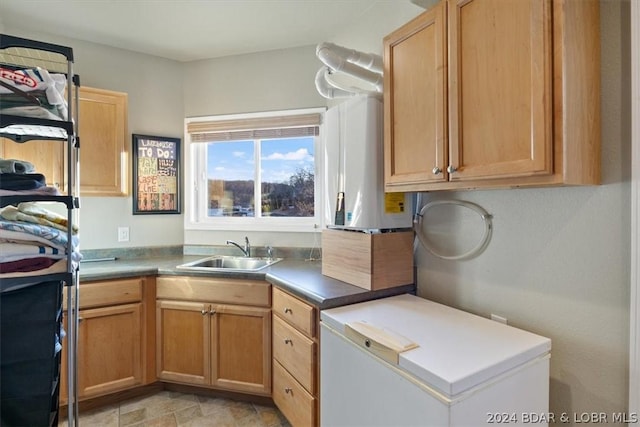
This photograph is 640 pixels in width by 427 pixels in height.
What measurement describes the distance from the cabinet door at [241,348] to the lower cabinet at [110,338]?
0.51 m

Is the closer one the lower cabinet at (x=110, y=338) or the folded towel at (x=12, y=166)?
the folded towel at (x=12, y=166)

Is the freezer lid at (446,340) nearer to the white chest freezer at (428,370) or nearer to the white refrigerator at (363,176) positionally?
the white chest freezer at (428,370)

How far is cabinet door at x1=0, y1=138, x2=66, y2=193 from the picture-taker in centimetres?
204

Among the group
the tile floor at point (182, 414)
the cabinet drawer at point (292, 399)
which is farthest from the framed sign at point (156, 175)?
the cabinet drawer at point (292, 399)

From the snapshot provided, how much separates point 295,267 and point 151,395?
1.33 m

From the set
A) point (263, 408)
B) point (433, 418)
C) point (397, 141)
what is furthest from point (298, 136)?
point (433, 418)

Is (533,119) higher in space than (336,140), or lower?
lower

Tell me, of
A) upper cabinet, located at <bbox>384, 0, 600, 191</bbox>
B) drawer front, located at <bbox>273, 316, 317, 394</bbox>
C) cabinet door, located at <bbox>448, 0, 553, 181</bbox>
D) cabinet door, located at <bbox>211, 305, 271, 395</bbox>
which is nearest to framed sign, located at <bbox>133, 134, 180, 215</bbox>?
cabinet door, located at <bbox>211, 305, 271, 395</bbox>

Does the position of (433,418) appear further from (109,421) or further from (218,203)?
(218,203)

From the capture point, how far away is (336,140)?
1.80m

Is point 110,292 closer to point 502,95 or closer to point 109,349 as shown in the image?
point 109,349

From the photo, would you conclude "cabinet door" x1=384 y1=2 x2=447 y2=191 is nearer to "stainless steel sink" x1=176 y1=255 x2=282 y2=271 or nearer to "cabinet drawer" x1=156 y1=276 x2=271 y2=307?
"cabinet drawer" x1=156 y1=276 x2=271 y2=307

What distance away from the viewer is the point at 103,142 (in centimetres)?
232

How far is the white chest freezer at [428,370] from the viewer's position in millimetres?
915
